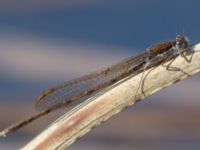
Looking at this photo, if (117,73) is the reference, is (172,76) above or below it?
below

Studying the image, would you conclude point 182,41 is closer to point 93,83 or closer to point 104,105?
point 93,83

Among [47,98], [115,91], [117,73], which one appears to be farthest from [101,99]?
[47,98]

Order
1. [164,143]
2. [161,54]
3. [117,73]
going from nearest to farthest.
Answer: [161,54] < [117,73] < [164,143]

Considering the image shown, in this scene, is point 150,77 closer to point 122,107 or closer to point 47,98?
point 122,107

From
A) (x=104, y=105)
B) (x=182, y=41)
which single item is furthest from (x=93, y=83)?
(x=104, y=105)

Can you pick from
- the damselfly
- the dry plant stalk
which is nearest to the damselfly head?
the damselfly

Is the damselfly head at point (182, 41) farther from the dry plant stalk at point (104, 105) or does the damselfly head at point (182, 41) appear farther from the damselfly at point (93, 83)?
the dry plant stalk at point (104, 105)

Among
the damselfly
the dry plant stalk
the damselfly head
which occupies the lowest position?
the dry plant stalk

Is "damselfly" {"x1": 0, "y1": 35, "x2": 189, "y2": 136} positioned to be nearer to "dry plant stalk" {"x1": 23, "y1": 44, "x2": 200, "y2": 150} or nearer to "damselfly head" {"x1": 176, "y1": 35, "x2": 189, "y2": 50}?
"damselfly head" {"x1": 176, "y1": 35, "x2": 189, "y2": 50}
